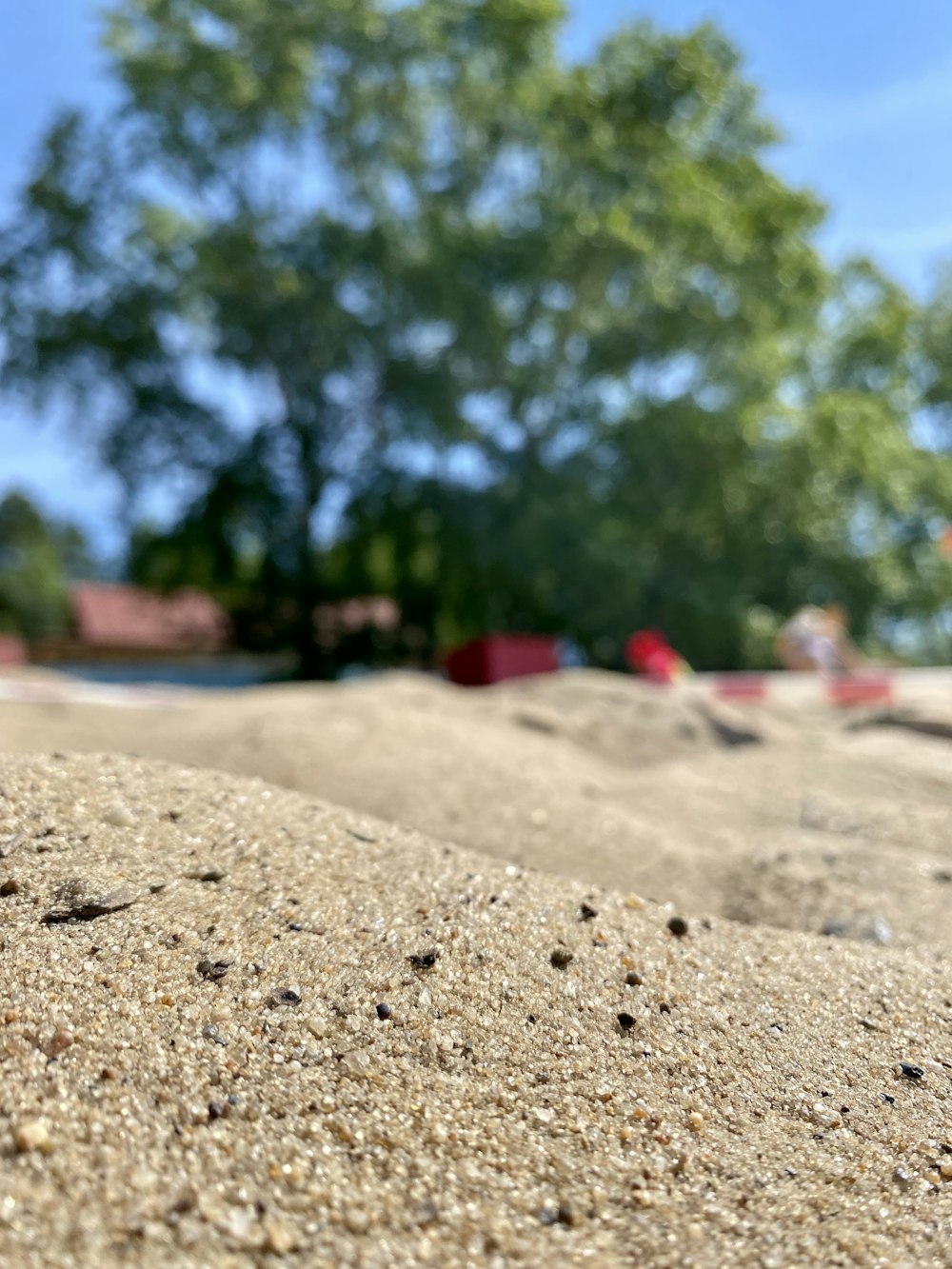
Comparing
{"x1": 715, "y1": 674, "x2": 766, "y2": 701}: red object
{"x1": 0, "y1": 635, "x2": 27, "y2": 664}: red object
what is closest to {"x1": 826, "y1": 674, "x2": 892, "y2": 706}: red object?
{"x1": 715, "y1": 674, "x2": 766, "y2": 701}: red object

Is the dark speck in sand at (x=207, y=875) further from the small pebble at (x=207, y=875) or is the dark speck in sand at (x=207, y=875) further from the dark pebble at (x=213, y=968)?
the dark pebble at (x=213, y=968)

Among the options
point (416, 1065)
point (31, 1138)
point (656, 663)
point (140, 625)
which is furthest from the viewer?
point (140, 625)

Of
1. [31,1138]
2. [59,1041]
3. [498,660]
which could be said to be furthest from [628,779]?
[498,660]

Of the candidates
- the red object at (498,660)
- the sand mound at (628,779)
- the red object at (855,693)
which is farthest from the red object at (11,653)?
the red object at (855,693)

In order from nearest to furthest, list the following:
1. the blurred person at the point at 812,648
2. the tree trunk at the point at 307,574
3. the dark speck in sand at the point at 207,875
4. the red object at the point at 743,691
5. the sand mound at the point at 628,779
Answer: the dark speck in sand at the point at 207,875
the sand mound at the point at 628,779
the red object at the point at 743,691
the blurred person at the point at 812,648
the tree trunk at the point at 307,574

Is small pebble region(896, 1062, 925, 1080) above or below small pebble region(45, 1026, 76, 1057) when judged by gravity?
below

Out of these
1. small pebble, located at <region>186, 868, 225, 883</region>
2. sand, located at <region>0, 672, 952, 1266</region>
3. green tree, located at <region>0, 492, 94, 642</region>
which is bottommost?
sand, located at <region>0, 672, 952, 1266</region>

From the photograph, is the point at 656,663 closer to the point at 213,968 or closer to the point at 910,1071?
the point at 910,1071

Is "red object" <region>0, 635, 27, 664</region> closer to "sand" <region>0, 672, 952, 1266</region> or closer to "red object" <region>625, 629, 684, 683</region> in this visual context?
"red object" <region>625, 629, 684, 683</region>
